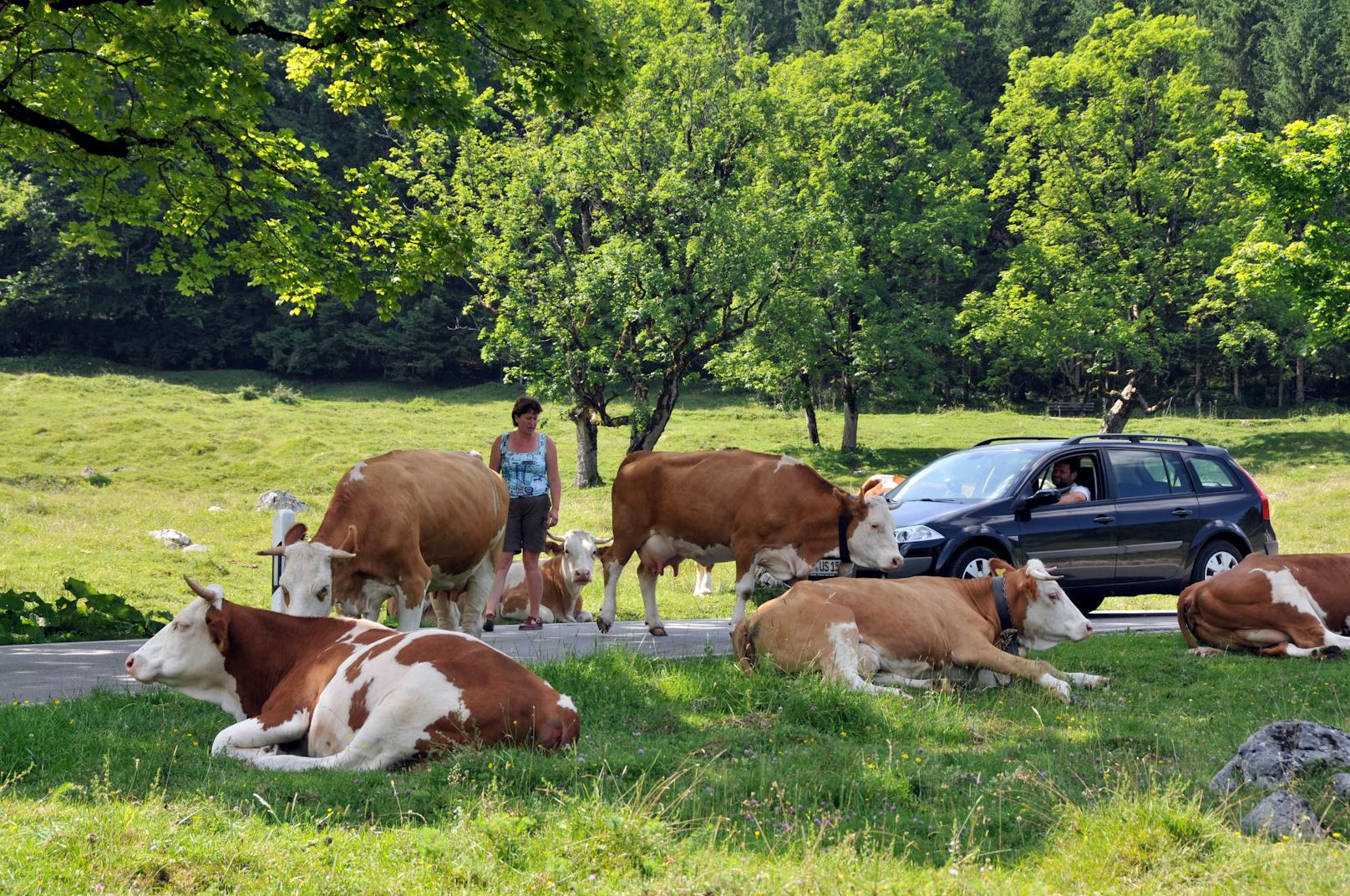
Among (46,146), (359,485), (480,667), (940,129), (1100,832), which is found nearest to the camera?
(1100,832)

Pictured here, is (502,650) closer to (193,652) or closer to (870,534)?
(870,534)

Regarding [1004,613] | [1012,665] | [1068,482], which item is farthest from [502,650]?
[1068,482]

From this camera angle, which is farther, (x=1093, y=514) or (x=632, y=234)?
(x=632, y=234)

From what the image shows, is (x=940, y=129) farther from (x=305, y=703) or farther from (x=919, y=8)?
(x=305, y=703)

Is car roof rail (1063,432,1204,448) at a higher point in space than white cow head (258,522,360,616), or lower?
higher

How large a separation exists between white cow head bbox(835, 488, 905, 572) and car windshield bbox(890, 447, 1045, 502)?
7.24 ft

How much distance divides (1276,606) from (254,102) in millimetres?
10751

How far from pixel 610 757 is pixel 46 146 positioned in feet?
35.8

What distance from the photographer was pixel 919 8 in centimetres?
4194

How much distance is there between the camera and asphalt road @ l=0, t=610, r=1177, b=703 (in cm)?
835

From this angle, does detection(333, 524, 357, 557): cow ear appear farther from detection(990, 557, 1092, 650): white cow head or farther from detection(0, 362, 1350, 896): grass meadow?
detection(990, 557, 1092, 650): white cow head

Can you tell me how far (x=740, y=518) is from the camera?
10820 mm

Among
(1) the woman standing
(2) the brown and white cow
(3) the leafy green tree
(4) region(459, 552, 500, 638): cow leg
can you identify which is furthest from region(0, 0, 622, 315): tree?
(3) the leafy green tree

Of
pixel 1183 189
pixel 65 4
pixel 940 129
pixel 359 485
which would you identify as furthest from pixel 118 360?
pixel 359 485
